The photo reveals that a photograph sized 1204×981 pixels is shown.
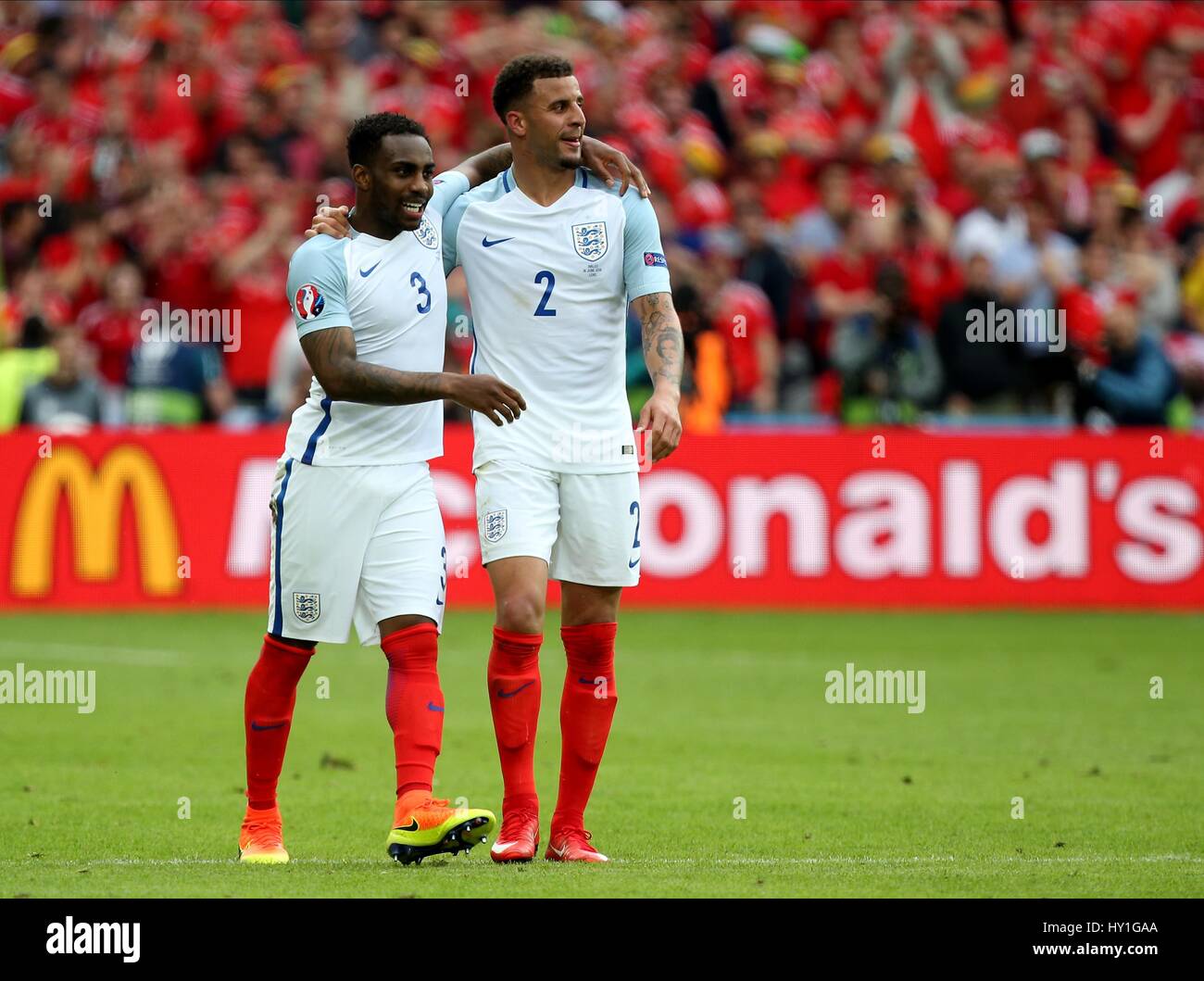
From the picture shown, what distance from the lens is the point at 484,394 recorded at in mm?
6758

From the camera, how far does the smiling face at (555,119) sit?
23.9ft

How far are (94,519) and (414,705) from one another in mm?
9480

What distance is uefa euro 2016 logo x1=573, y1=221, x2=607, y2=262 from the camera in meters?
7.34

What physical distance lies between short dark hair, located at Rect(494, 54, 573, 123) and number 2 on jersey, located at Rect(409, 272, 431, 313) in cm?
66

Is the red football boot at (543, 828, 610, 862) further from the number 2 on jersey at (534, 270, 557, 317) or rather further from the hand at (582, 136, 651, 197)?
the hand at (582, 136, 651, 197)

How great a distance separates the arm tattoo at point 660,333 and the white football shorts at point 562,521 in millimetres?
401

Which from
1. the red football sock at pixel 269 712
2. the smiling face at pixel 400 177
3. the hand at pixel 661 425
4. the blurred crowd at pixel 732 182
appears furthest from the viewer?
the blurred crowd at pixel 732 182

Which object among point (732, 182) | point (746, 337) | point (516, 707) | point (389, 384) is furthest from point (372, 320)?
point (732, 182)

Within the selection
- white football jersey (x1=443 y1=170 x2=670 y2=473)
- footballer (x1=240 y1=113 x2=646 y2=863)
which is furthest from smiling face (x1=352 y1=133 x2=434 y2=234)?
white football jersey (x1=443 y1=170 x2=670 y2=473)

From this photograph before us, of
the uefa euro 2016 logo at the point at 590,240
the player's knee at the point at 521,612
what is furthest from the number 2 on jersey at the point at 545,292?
the player's knee at the point at 521,612

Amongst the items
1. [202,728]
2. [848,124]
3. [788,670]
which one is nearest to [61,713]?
[202,728]

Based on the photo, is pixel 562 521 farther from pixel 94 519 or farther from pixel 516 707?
pixel 94 519

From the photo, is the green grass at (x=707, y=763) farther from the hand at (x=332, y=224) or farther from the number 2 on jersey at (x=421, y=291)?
the hand at (x=332, y=224)

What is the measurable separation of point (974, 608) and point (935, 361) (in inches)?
A: 79.0
